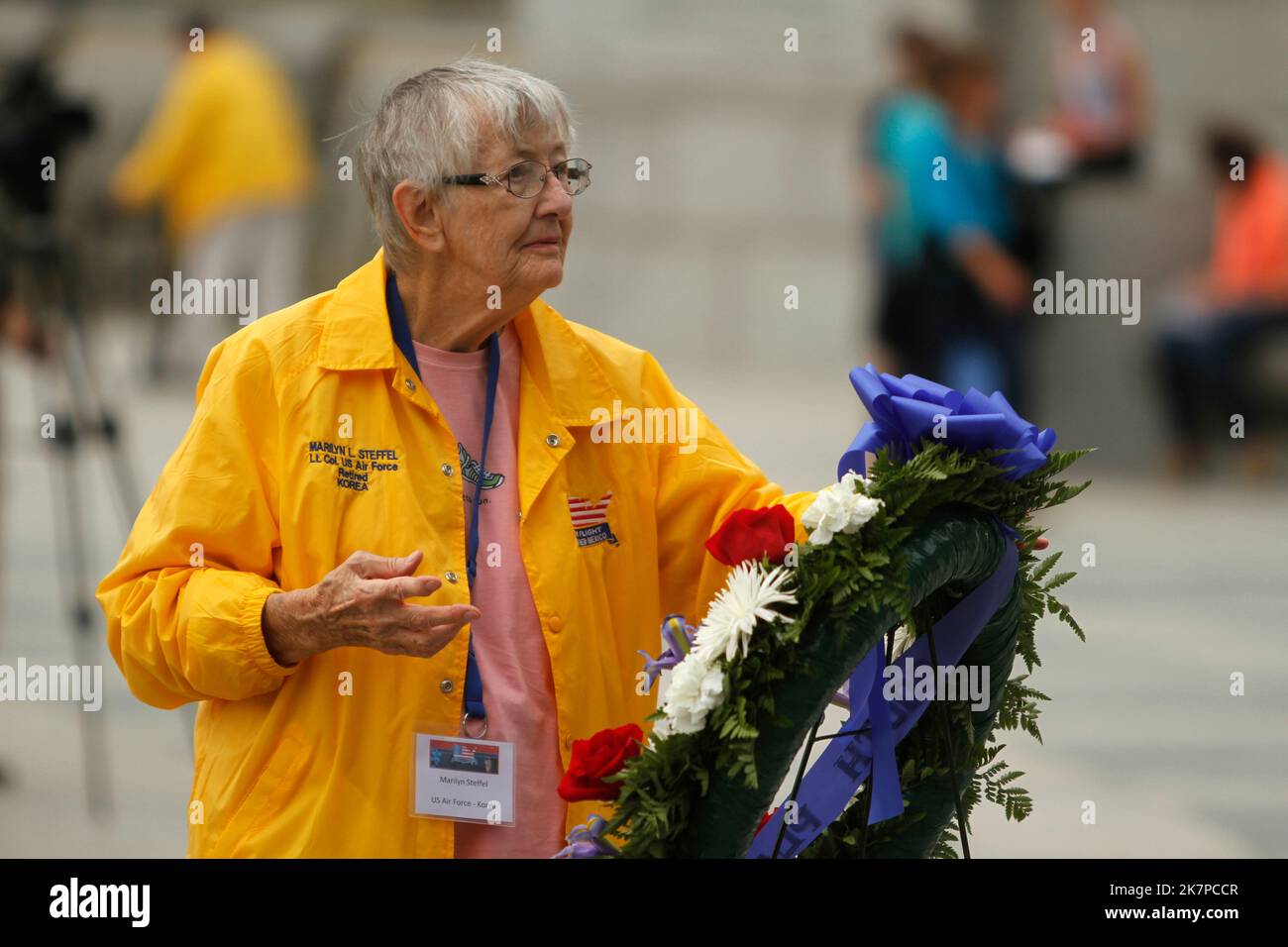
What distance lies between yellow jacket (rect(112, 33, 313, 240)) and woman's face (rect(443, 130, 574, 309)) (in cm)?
1119

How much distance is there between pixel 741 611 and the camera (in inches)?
106

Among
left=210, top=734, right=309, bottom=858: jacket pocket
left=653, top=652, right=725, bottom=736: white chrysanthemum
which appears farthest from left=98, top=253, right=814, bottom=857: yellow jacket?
left=653, top=652, right=725, bottom=736: white chrysanthemum

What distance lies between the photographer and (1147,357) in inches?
510

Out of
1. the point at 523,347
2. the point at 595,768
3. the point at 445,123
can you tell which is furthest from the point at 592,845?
the point at 445,123

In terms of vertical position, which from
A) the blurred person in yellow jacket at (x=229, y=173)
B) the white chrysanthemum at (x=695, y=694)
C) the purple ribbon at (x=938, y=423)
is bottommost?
the white chrysanthemum at (x=695, y=694)

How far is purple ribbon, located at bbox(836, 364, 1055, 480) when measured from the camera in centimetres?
280

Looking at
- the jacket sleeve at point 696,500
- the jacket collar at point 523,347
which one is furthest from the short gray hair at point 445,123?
the jacket sleeve at point 696,500

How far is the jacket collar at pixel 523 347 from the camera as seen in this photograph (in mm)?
3100

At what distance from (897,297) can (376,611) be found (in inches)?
333

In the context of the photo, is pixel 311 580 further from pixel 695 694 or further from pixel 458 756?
pixel 695 694

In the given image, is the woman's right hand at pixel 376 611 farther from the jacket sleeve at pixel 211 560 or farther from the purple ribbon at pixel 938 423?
the purple ribbon at pixel 938 423

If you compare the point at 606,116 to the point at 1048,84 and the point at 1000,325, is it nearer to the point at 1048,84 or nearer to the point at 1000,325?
the point at 1048,84

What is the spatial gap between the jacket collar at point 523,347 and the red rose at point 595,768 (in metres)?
0.66

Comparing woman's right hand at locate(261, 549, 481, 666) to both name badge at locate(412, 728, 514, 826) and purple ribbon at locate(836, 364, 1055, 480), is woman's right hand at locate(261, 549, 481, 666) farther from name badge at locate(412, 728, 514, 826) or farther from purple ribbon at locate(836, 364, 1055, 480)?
purple ribbon at locate(836, 364, 1055, 480)
